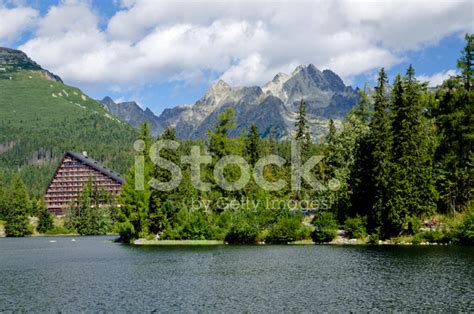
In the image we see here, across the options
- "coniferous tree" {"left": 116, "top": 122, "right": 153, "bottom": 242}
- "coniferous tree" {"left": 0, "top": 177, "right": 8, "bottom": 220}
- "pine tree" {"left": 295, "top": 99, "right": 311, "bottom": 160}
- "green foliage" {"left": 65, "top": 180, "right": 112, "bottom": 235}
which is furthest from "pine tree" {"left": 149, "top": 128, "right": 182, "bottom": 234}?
"coniferous tree" {"left": 0, "top": 177, "right": 8, "bottom": 220}

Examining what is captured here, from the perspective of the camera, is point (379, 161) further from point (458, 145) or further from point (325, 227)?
point (458, 145)

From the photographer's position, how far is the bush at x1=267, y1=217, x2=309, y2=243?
73.6 m

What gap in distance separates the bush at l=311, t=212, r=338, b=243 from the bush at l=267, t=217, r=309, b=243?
2215 mm

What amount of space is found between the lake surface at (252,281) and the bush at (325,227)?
9.78 meters

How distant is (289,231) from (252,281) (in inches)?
1312

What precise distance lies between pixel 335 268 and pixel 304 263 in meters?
4.51

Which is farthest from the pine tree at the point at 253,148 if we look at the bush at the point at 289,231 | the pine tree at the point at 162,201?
the bush at the point at 289,231

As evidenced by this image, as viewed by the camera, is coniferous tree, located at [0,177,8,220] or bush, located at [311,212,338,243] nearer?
bush, located at [311,212,338,243]

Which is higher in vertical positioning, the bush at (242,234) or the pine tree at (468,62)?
the pine tree at (468,62)

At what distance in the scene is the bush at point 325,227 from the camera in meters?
71.4

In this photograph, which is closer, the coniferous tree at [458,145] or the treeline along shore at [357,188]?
the treeline along shore at [357,188]

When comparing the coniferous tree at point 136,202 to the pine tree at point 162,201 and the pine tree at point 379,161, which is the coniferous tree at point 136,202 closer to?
the pine tree at point 162,201

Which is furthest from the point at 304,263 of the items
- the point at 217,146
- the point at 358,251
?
the point at 217,146

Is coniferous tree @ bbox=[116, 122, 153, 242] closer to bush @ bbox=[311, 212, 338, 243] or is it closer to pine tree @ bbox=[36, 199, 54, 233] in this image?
bush @ bbox=[311, 212, 338, 243]
